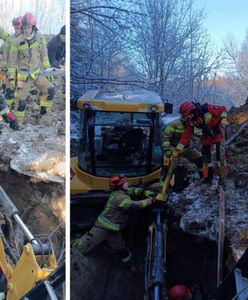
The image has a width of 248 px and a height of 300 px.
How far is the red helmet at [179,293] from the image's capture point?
5.92ft

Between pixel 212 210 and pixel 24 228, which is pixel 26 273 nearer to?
pixel 24 228

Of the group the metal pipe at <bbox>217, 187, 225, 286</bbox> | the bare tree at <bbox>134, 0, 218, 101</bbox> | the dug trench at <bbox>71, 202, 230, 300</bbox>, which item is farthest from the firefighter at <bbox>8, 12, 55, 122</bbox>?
the metal pipe at <bbox>217, 187, 225, 286</bbox>

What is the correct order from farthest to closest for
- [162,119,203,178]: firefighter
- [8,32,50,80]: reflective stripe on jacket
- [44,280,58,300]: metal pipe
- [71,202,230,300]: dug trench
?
[162,119,203,178]: firefighter, [71,202,230,300]: dug trench, [8,32,50,80]: reflective stripe on jacket, [44,280,58,300]: metal pipe

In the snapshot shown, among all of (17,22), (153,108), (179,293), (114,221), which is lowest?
(179,293)

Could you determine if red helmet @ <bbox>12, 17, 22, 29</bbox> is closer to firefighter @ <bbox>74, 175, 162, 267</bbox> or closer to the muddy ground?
the muddy ground

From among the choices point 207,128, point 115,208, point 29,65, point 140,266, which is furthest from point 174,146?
point 29,65

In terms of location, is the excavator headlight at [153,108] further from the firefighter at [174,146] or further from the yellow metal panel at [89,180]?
the yellow metal panel at [89,180]

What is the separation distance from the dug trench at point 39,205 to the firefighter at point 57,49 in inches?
13.4

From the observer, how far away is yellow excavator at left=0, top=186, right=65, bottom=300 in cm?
151

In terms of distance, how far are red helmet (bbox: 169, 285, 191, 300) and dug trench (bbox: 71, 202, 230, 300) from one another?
0.03 m

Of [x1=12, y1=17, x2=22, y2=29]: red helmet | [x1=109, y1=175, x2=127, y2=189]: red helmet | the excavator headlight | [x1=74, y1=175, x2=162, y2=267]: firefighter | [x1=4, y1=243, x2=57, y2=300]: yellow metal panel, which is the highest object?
[x1=12, y1=17, x2=22, y2=29]: red helmet

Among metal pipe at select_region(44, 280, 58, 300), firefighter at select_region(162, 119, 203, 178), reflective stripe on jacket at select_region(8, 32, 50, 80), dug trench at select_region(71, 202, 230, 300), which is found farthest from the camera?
firefighter at select_region(162, 119, 203, 178)

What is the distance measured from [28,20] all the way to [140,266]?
2.83 ft

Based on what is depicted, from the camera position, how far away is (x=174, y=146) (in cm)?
176
